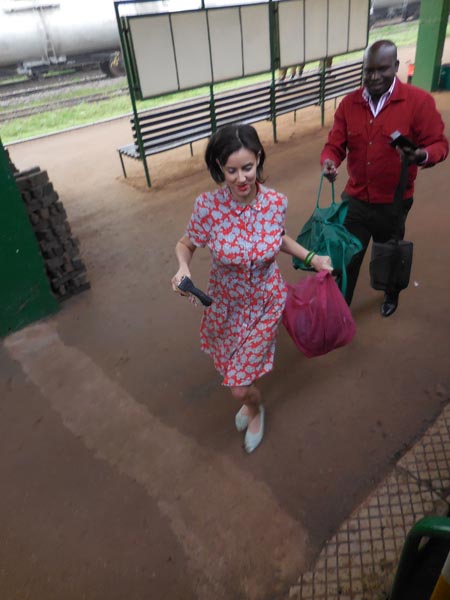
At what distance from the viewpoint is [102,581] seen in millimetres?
1936

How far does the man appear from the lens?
7.89 feet

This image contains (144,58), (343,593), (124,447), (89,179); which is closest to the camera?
(343,593)

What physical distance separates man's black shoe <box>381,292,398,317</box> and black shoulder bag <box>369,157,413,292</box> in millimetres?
247

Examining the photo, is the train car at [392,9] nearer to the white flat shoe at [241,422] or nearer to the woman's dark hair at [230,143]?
the woman's dark hair at [230,143]

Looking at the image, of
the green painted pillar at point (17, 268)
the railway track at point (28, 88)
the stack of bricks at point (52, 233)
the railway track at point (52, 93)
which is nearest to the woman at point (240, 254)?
the green painted pillar at point (17, 268)

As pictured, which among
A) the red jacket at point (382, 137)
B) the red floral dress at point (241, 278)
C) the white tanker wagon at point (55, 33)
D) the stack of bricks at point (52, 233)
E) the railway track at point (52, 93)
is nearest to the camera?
the red floral dress at point (241, 278)

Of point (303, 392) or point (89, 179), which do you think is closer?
point (303, 392)

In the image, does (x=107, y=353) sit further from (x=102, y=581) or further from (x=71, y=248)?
(x=102, y=581)

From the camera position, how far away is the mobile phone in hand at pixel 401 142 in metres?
2.33

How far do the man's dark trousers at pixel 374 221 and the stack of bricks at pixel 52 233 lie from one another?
241 centimetres

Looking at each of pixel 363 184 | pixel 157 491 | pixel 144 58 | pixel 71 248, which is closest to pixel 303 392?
pixel 157 491

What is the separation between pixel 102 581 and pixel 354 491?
50.5 inches

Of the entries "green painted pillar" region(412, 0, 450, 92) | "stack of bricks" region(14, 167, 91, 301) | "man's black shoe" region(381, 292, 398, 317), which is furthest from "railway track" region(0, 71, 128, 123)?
"man's black shoe" region(381, 292, 398, 317)

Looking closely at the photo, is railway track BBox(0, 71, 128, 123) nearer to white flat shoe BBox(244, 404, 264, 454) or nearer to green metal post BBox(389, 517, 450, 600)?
white flat shoe BBox(244, 404, 264, 454)
